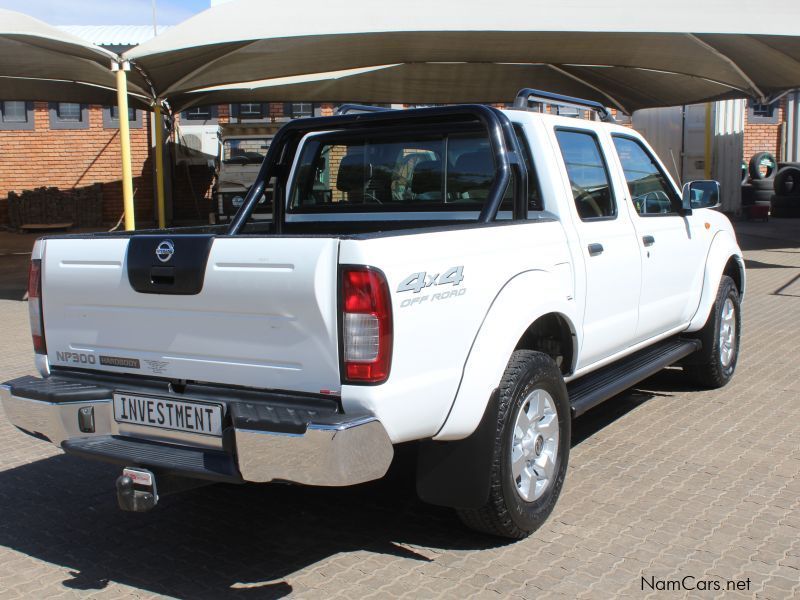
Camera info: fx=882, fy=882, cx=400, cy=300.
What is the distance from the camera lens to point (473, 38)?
1220cm

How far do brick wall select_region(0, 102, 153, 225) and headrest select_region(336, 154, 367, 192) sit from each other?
63.3ft

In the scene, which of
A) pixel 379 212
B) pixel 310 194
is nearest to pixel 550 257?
pixel 379 212

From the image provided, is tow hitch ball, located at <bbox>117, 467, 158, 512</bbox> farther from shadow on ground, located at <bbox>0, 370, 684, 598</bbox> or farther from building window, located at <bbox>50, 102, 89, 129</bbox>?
building window, located at <bbox>50, 102, 89, 129</bbox>

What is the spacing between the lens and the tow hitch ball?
3297mm

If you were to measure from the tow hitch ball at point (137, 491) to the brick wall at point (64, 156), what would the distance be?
2091 cm

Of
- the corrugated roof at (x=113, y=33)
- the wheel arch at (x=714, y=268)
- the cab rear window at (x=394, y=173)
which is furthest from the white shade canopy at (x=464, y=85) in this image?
the cab rear window at (x=394, y=173)

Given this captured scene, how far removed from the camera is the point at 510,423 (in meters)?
3.61

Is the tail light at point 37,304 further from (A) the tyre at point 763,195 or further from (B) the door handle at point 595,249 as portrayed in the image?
(A) the tyre at point 763,195

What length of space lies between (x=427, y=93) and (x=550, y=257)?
14674 millimetres

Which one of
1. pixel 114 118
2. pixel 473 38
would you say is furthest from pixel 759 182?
pixel 114 118

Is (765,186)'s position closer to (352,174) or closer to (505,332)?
(352,174)

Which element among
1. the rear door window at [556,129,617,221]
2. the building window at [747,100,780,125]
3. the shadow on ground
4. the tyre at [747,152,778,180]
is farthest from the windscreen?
the building window at [747,100,780,125]

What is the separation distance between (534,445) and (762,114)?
2483 centimetres

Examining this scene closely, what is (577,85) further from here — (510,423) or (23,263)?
(510,423)
